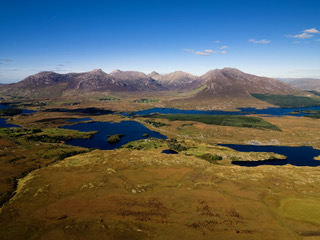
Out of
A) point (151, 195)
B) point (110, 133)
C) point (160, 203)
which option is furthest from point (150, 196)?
point (110, 133)

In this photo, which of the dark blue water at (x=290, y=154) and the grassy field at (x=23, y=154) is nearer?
the grassy field at (x=23, y=154)

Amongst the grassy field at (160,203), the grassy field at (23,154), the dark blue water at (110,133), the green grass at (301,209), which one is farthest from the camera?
the dark blue water at (110,133)

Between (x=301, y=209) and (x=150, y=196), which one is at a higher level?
(x=150, y=196)

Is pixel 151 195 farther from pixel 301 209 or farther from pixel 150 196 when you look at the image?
pixel 301 209

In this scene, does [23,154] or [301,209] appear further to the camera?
[23,154]

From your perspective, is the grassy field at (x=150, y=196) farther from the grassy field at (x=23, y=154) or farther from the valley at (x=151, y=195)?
the grassy field at (x=23, y=154)

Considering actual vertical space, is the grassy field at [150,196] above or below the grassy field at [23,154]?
below

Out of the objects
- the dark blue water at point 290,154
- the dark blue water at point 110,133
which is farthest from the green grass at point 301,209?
the dark blue water at point 110,133

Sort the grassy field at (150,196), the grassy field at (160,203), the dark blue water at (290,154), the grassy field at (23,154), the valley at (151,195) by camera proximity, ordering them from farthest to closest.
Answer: the dark blue water at (290,154)
the grassy field at (23,154)
the valley at (151,195)
the grassy field at (150,196)
the grassy field at (160,203)

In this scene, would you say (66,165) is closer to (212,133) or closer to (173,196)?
(173,196)

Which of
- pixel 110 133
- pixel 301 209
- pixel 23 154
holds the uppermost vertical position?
pixel 23 154
